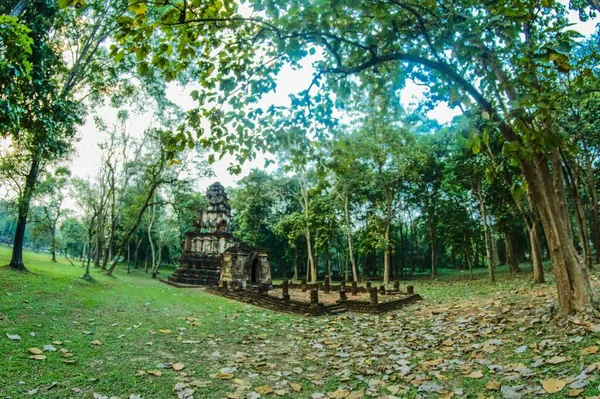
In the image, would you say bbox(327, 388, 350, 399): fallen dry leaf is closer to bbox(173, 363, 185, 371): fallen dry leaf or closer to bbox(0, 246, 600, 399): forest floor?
bbox(0, 246, 600, 399): forest floor

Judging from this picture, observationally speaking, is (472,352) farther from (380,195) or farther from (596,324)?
(380,195)

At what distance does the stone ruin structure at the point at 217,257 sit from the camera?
2006 cm

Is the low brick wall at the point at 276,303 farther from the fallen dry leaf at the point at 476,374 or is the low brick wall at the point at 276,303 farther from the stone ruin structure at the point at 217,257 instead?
the fallen dry leaf at the point at 476,374

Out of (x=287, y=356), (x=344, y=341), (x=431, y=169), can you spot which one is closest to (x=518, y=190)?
(x=287, y=356)

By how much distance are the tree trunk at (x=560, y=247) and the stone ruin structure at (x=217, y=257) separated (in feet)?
51.7

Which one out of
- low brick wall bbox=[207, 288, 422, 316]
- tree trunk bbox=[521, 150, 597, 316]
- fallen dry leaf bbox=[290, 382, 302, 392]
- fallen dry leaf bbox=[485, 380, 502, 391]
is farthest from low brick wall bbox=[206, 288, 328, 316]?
fallen dry leaf bbox=[485, 380, 502, 391]

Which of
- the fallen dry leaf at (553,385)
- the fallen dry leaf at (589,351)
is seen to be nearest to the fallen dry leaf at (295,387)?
the fallen dry leaf at (553,385)

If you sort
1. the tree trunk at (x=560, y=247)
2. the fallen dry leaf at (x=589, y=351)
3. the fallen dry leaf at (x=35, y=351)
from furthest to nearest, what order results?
the tree trunk at (x=560, y=247) → the fallen dry leaf at (x=35, y=351) → the fallen dry leaf at (x=589, y=351)

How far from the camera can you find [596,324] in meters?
4.72

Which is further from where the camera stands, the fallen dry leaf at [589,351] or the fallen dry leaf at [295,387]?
the fallen dry leaf at [295,387]

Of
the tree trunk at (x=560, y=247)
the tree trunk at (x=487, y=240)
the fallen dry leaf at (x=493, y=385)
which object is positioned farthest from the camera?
the tree trunk at (x=487, y=240)

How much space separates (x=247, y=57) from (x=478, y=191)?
18.8 metres

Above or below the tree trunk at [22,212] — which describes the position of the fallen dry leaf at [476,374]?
below

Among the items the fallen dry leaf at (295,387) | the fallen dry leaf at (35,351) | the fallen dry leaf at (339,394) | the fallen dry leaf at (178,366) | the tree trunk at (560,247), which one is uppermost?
the tree trunk at (560,247)
